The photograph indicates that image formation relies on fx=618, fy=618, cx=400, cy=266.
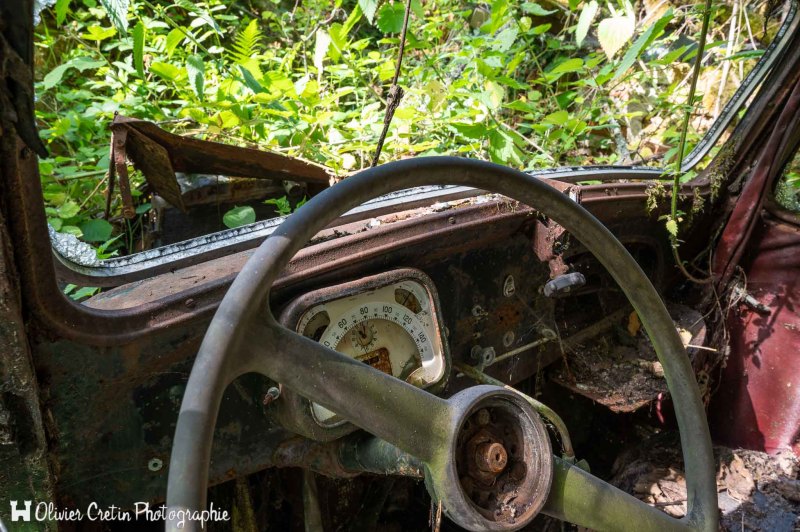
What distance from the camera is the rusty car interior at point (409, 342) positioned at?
844mm

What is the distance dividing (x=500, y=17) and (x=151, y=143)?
166 centimetres

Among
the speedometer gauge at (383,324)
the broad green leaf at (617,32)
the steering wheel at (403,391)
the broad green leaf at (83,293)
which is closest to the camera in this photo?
the steering wheel at (403,391)

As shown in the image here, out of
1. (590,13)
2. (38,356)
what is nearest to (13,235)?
(38,356)

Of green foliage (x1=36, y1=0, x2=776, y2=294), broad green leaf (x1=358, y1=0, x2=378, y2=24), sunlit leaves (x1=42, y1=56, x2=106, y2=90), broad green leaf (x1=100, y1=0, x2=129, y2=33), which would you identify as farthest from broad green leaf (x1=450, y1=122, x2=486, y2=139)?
sunlit leaves (x1=42, y1=56, x2=106, y2=90)

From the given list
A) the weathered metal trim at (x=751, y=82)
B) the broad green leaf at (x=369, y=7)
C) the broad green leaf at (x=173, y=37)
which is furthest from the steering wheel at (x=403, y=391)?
the broad green leaf at (x=173, y=37)

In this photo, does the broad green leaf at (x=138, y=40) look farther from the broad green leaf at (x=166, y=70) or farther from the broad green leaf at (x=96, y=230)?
the broad green leaf at (x=96, y=230)

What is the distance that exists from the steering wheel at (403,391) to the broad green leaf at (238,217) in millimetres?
1088

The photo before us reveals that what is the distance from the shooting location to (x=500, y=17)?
268 centimetres

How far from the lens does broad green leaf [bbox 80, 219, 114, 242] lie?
2.01 m

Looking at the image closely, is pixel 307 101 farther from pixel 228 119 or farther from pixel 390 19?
pixel 390 19

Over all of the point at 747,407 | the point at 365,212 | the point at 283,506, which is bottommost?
the point at 747,407

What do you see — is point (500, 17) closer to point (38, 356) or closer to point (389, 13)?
point (389, 13)

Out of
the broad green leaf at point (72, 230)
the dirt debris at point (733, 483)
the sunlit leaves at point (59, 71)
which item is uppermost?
the sunlit leaves at point (59, 71)

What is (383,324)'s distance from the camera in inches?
49.7
